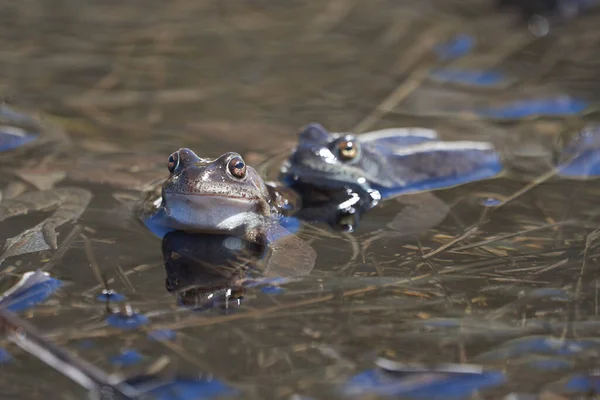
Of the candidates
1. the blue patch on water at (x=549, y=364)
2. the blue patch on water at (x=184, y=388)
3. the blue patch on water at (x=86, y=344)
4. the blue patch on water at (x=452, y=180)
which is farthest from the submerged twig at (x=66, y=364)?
the blue patch on water at (x=452, y=180)

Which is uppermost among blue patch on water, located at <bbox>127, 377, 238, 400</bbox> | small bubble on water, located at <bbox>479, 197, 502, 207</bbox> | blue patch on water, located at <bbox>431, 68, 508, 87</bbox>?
blue patch on water, located at <bbox>431, 68, 508, 87</bbox>

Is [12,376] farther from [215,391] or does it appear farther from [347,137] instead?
[347,137]

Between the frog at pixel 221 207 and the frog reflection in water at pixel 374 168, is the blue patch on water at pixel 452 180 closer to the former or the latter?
the frog reflection in water at pixel 374 168

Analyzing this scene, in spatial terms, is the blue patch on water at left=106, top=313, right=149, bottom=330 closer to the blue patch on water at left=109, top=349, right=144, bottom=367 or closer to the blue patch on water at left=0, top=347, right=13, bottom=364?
the blue patch on water at left=109, top=349, right=144, bottom=367

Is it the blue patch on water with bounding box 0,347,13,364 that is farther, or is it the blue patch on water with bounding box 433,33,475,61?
the blue patch on water with bounding box 433,33,475,61

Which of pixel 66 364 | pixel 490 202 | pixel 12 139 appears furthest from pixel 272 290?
pixel 12 139

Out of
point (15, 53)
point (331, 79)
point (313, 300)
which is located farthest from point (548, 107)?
point (15, 53)

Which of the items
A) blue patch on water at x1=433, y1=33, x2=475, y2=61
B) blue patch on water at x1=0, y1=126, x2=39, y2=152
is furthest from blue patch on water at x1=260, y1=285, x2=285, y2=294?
blue patch on water at x1=433, y1=33, x2=475, y2=61

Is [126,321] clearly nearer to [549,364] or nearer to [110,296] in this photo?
[110,296]
